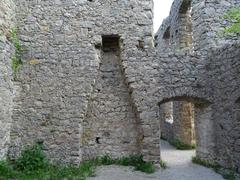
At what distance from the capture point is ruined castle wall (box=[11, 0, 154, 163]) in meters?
6.02

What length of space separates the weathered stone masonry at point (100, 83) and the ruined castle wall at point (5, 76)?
22 millimetres

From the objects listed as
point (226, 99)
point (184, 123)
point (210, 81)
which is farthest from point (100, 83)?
point (184, 123)

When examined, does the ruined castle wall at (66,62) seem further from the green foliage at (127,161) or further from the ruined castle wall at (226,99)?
the ruined castle wall at (226,99)

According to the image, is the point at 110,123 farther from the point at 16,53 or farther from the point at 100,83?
the point at 16,53

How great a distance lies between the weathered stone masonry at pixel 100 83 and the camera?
5988 millimetres

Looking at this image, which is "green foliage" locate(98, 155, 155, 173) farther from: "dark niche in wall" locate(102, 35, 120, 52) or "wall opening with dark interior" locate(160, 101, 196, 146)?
"wall opening with dark interior" locate(160, 101, 196, 146)

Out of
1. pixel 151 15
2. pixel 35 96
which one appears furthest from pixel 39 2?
pixel 151 15

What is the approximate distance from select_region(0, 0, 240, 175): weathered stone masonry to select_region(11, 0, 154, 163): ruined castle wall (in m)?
0.02

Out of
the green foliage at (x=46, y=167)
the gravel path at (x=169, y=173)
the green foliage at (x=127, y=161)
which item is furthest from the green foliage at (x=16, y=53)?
the gravel path at (x=169, y=173)

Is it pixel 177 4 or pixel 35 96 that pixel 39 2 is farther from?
pixel 177 4

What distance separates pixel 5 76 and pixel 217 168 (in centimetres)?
521

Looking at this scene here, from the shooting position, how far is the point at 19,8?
647 cm

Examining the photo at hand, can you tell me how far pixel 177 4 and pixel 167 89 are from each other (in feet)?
14.2

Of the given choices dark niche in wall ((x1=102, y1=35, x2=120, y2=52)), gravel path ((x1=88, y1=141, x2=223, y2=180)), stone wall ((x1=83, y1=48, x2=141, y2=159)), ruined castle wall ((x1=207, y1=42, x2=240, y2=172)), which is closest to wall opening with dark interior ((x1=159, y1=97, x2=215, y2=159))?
ruined castle wall ((x1=207, y1=42, x2=240, y2=172))
